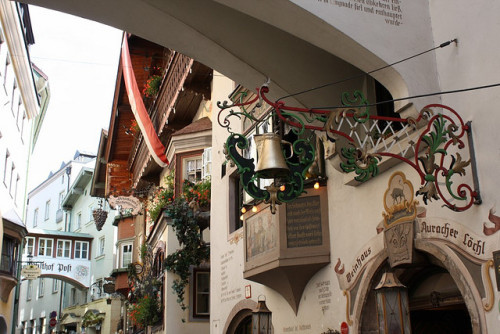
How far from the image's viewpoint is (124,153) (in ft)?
104

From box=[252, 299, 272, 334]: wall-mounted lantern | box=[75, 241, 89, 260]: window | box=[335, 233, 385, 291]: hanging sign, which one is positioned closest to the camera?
box=[335, 233, 385, 291]: hanging sign

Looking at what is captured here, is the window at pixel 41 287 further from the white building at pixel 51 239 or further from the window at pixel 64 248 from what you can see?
the window at pixel 64 248

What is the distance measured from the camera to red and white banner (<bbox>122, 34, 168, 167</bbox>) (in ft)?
55.1

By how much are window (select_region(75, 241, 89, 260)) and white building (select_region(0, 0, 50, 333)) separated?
1520 cm

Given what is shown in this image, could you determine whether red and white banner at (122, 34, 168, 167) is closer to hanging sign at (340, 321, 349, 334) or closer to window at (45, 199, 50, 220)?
hanging sign at (340, 321, 349, 334)

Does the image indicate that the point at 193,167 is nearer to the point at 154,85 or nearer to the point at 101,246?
the point at 154,85

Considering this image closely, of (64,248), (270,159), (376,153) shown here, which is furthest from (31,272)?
(376,153)

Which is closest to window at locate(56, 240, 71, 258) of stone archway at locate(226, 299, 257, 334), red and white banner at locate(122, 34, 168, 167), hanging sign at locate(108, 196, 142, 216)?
hanging sign at locate(108, 196, 142, 216)

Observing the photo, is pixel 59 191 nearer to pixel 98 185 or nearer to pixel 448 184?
pixel 98 185

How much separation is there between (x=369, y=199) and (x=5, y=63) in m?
17.9

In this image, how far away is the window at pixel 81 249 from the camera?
43844mm

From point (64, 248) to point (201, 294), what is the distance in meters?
28.2

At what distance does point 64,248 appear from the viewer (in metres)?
43.6

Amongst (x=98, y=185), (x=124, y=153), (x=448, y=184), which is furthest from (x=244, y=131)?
(x=98, y=185)
